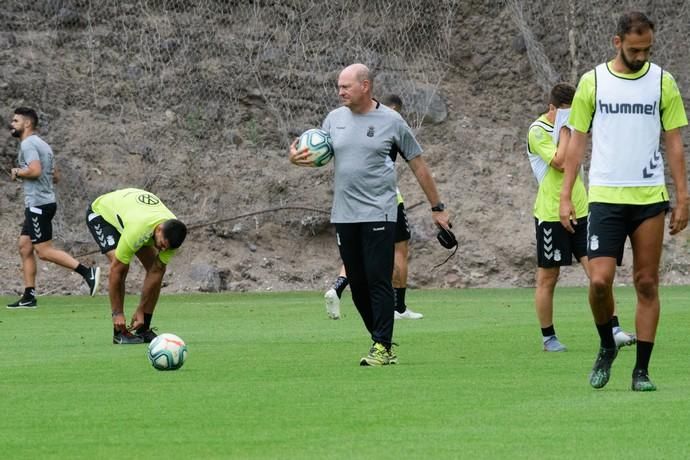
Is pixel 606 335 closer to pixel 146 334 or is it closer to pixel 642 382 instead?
pixel 642 382

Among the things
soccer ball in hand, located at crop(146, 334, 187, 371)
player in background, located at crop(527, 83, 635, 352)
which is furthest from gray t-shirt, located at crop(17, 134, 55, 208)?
soccer ball in hand, located at crop(146, 334, 187, 371)

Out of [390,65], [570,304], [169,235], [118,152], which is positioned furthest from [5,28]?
[169,235]

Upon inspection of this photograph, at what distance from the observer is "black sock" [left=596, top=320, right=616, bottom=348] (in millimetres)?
9734

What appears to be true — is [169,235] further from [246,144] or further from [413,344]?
[246,144]

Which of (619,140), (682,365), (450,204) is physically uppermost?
(619,140)

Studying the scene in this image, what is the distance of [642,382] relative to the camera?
Result: 9484 mm

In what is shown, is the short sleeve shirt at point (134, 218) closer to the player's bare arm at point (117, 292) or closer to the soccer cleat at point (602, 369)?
the player's bare arm at point (117, 292)

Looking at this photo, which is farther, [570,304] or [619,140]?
[570,304]

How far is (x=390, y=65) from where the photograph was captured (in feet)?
93.1

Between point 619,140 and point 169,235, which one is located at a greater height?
point 619,140

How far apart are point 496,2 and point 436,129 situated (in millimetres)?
3081

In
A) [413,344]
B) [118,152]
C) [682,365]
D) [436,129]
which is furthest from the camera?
[436,129]

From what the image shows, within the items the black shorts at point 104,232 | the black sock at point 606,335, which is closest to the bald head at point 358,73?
the black sock at point 606,335

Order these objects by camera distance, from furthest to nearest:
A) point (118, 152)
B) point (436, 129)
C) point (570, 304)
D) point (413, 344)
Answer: point (436, 129), point (118, 152), point (570, 304), point (413, 344)
